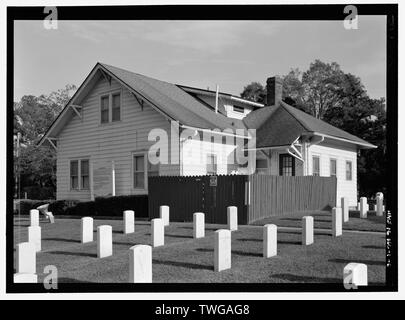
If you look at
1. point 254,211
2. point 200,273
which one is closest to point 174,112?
point 254,211

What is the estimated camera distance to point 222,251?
8023 millimetres

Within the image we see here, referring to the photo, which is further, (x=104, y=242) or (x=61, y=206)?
(x=61, y=206)

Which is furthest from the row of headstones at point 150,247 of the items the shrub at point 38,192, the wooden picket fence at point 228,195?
the shrub at point 38,192

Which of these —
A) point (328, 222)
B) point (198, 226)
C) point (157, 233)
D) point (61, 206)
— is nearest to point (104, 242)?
point (157, 233)

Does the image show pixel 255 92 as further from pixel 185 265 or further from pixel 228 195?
pixel 185 265

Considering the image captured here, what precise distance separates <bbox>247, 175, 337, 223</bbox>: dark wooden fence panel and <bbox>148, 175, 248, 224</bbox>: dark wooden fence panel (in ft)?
1.73

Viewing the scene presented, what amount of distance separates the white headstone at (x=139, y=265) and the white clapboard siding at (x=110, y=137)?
1238 cm

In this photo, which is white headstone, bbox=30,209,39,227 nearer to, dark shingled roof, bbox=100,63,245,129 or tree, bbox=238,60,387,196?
dark shingled roof, bbox=100,63,245,129

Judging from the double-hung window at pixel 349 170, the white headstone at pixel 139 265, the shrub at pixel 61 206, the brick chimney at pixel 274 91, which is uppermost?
the brick chimney at pixel 274 91

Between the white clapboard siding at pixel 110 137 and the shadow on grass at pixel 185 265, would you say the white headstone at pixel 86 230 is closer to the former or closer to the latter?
the shadow on grass at pixel 185 265

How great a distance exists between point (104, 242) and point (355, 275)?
624cm

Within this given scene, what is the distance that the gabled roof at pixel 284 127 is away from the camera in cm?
2136

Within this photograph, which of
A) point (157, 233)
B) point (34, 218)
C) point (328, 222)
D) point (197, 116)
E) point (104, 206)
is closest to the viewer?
point (157, 233)

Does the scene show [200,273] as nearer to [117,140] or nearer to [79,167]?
[117,140]
